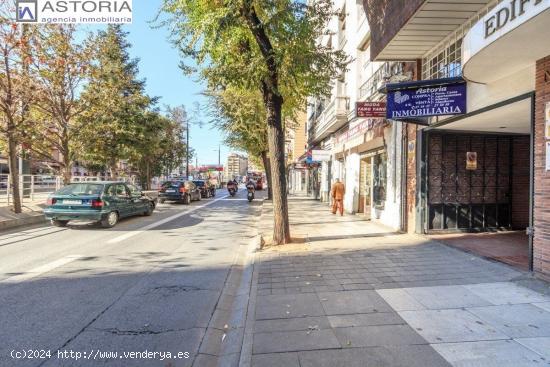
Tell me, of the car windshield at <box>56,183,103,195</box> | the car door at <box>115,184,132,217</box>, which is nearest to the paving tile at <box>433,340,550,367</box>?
the car windshield at <box>56,183,103,195</box>

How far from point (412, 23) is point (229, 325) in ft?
23.2

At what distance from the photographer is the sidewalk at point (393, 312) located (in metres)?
3.46

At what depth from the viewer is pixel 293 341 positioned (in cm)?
379

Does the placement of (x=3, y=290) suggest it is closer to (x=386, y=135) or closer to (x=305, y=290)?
(x=305, y=290)

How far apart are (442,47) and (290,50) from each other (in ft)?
11.9

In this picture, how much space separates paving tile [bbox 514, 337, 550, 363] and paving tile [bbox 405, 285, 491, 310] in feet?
3.32

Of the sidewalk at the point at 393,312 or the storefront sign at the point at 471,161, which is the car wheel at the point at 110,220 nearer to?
the sidewalk at the point at 393,312

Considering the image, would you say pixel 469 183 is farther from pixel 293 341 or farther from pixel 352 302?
pixel 293 341

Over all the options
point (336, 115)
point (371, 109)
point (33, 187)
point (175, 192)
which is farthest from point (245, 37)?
point (175, 192)

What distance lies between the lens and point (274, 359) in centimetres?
343

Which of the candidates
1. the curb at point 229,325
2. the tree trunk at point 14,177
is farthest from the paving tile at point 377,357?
the tree trunk at point 14,177

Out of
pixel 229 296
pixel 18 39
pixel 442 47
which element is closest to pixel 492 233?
pixel 442 47

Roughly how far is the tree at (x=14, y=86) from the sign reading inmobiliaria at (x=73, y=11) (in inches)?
18.4

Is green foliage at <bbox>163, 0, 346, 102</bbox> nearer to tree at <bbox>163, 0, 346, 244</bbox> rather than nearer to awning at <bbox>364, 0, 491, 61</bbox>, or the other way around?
tree at <bbox>163, 0, 346, 244</bbox>
